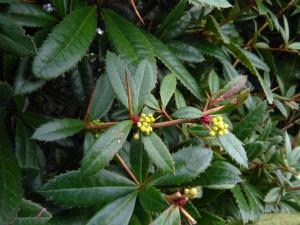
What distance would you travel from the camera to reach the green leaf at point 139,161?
791mm

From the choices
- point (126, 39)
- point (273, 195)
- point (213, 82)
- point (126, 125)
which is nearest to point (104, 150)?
point (126, 125)

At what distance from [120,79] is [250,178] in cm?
58

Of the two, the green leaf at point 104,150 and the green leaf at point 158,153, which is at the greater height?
the green leaf at point 104,150

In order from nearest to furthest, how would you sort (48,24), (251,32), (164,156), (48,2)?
(164,156) < (48,24) < (48,2) < (251,32)

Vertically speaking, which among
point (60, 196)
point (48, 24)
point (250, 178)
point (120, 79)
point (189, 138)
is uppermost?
point (48, 24)

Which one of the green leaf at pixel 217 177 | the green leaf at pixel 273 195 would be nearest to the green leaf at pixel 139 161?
the green leaf at pixel 217 177

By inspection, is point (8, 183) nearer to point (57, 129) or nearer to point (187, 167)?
point (57, 129)

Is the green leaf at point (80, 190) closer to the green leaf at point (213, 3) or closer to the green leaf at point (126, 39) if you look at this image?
the green leaf at point (126, 39)

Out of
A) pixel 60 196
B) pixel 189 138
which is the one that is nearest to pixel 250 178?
pixel 189 138

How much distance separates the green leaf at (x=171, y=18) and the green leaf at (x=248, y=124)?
0.29m

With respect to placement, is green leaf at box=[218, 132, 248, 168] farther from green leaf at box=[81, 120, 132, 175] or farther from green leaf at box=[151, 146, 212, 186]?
green leaf at box=[81, 120, 132, 175]

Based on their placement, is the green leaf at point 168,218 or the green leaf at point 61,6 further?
the green leaf at point 61,6

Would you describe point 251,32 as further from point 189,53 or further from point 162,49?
point 162,49

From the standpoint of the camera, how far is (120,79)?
750 mm
